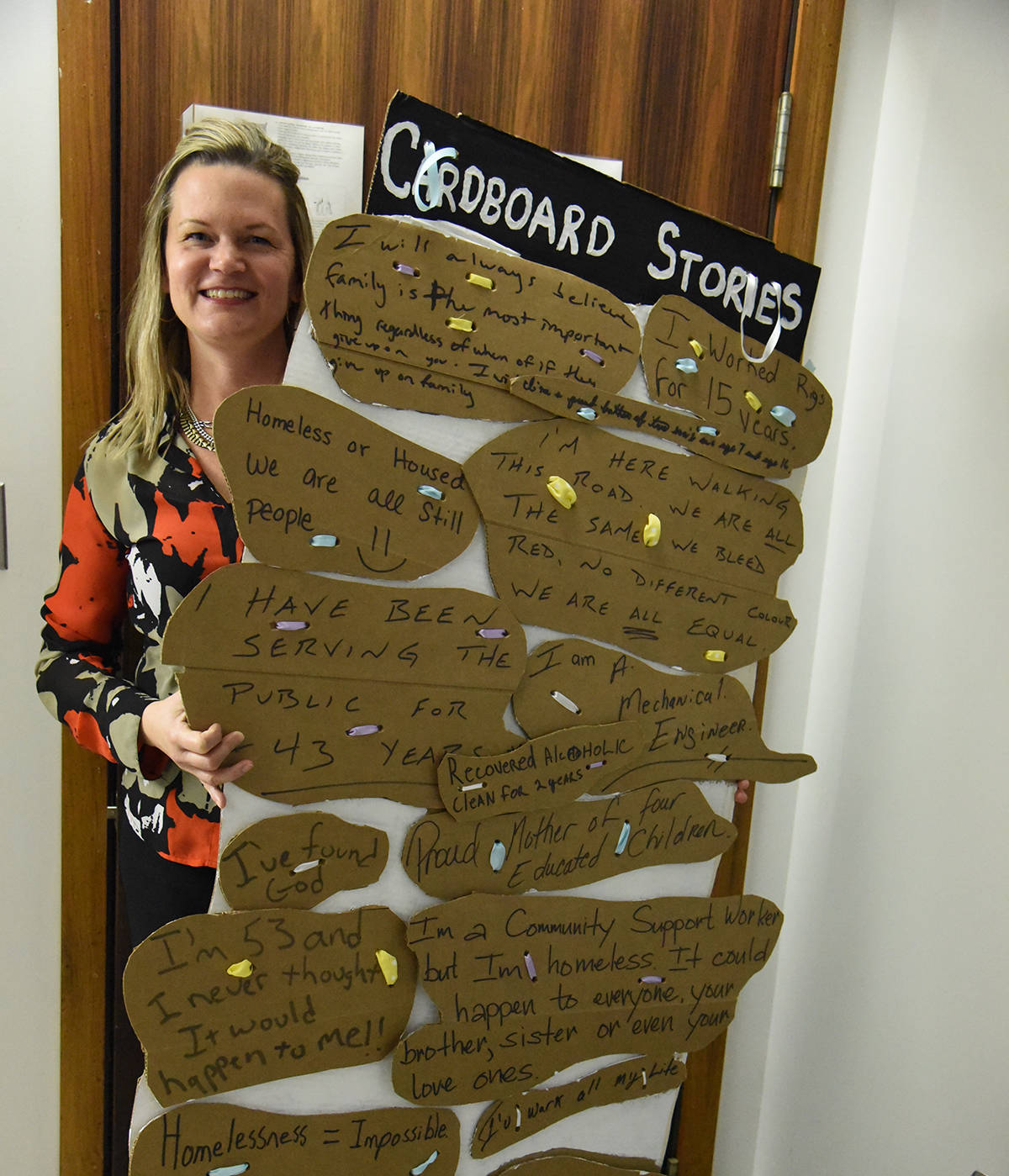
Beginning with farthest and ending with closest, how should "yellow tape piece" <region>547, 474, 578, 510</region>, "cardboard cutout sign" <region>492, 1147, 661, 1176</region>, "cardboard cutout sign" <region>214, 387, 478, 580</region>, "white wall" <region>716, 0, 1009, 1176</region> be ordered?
"white wall" <region>716, 0, 1009, 1176</region> → "cardboard cutout sign" <region>492, 1147, 661, 1176</region> → "yellow tape piece" <region>547, 474, 578, 510</region> → "cardboard cutout sign" <region>214, 387, 478, 580</region>

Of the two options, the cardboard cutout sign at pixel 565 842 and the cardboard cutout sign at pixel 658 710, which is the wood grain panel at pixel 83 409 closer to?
the cardboard cutout sign at pixel 565 842

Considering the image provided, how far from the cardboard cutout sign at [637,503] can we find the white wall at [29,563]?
0.63 meters

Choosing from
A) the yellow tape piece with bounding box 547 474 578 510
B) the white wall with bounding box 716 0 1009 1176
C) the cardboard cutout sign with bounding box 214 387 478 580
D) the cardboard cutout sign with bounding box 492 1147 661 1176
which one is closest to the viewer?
the cardboard cutout sign with bounding box 214 387 478 580

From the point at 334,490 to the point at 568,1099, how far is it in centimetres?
75

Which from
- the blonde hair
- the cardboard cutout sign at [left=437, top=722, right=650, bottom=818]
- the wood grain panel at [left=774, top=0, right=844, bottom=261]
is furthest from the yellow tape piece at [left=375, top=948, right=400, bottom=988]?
the wood grain panel at [left=774, top=0, right=844, bottom=261]

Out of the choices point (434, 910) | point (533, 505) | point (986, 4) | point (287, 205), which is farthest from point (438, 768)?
point (986, 4)

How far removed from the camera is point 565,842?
0.93m

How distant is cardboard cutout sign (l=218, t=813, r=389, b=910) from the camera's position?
31.5 inches

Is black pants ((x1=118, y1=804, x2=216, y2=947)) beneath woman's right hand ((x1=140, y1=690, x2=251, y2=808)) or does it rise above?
beneath

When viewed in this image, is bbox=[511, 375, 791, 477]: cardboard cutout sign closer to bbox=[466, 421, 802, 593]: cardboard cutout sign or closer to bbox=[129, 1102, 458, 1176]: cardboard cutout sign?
bbox=[466, 421, 802, 593]: cardboard cutout sign

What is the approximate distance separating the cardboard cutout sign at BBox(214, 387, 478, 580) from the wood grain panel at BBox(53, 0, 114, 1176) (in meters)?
0.45

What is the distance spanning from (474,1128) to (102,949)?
0.58 meters

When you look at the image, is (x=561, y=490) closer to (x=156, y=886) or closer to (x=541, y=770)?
(x=541, y=770)

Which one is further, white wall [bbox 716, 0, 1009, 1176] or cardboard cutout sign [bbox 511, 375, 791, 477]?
white wall [bbox 716, 0, 1009, 1176]
